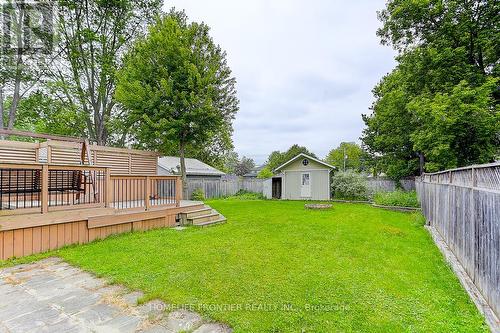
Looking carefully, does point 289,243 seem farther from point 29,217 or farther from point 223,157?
point 223,157

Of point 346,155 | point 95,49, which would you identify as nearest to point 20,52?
point 95,49

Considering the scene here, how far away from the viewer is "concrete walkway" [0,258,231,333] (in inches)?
96.1

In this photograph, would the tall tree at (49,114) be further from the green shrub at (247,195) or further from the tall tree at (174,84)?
the green shrub at (247,195)

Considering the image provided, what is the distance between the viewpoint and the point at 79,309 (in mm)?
2771

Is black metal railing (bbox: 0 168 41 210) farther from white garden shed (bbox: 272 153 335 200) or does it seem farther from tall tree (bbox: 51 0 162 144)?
white garden shed (bbox: 272 153 335 200)

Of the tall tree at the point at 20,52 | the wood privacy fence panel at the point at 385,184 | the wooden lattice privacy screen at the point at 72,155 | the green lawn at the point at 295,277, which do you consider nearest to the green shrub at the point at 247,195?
the wood privacy fence panel at the point at 385,184

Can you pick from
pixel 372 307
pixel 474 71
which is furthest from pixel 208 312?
pixel 474 71

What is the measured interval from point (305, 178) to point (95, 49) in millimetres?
14827

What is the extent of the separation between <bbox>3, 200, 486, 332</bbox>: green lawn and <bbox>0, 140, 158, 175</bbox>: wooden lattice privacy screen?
3.96 metres

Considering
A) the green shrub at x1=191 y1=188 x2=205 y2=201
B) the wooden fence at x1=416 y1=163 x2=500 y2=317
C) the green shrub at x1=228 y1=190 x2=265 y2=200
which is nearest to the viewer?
the wooden fence at x1=416 y1=163 x2=500 y2=317

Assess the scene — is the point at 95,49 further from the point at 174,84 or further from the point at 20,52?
the point at 174,84

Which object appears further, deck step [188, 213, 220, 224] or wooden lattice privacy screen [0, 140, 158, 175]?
deck step [188, 213, 220, 224]

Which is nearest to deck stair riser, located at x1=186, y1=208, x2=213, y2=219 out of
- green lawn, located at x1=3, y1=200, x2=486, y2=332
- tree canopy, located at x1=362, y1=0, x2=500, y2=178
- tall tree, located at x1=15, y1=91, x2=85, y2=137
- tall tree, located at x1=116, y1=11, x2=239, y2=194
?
green lawn, located at x1=3, y1=200, x2=486, y2=332

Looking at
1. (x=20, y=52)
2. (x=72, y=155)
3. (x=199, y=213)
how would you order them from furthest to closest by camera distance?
(x=20, y=52), (x=72, y=155), (x=199, y=213)
